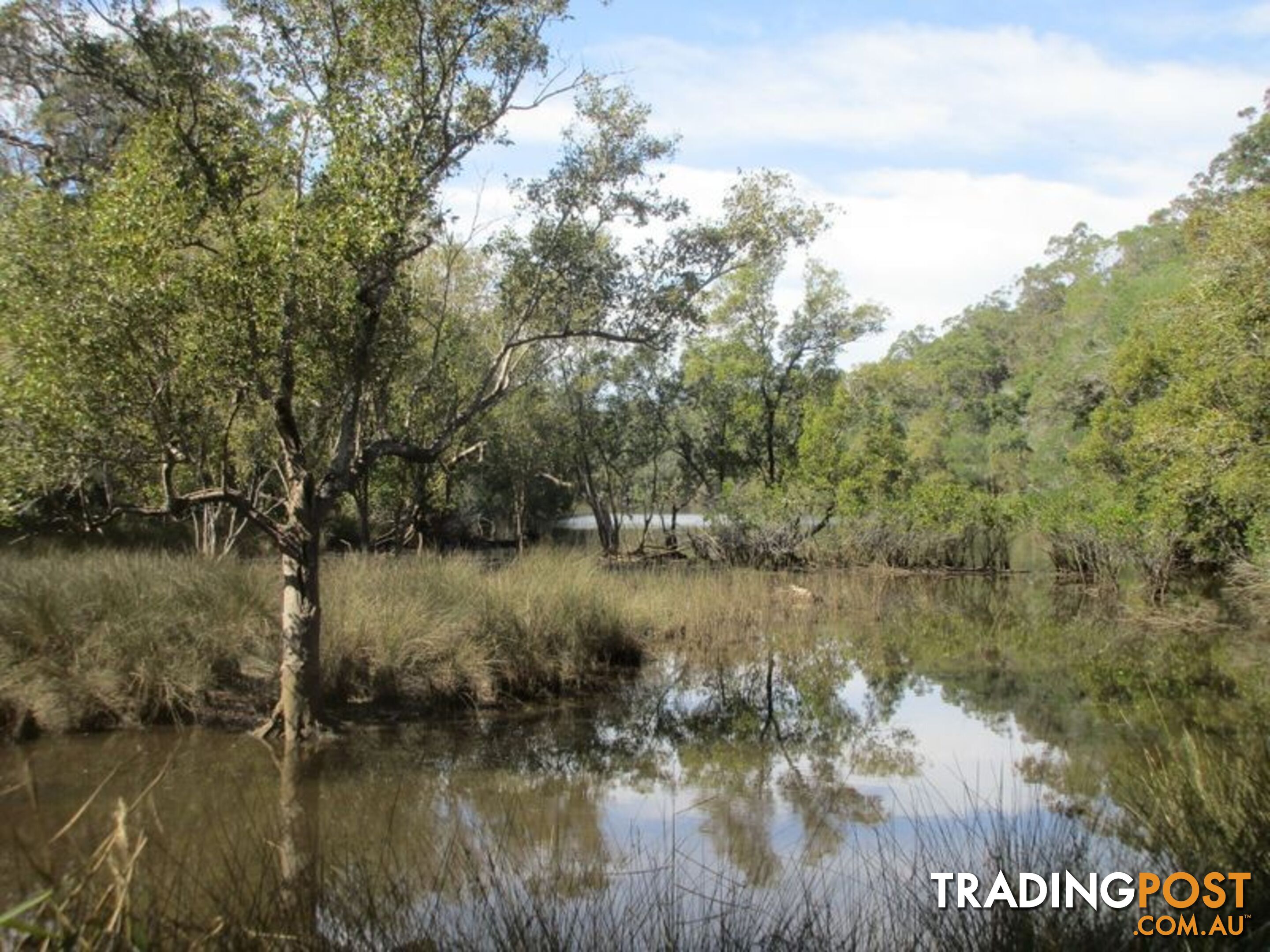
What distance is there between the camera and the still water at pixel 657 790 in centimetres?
466

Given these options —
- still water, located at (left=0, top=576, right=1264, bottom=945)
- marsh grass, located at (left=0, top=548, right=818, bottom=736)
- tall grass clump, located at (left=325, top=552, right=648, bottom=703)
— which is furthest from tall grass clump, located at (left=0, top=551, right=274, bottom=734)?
tall grass clump, located at (left=325, top=552, right=648, bottom=703)

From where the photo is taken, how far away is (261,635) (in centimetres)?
985

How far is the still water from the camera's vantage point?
15.3 feet

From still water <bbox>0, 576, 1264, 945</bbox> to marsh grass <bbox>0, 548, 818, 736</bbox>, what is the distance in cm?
41

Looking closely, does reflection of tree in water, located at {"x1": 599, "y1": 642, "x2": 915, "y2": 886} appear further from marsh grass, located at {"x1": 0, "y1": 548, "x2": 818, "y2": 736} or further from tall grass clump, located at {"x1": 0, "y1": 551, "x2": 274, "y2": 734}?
tall grass clump, located at {"x1": 0, "y1": 551, "x2": 274, "y2": 734}

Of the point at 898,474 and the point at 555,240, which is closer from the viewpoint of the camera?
the point at 555,240

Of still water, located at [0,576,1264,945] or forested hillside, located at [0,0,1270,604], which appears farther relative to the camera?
forested hillside, located at [0,0,1270,604]

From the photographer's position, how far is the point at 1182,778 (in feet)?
16.2

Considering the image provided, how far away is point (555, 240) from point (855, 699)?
22.0 ft

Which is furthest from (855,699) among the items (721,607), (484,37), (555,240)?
(484,37)

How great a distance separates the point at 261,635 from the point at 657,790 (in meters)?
4.46

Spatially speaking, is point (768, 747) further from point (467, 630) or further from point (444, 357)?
point (444, 357)

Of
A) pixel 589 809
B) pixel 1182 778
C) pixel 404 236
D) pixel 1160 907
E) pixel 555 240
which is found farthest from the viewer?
pixel 555 240

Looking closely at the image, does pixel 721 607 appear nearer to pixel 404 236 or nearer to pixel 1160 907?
pixel 404 236
